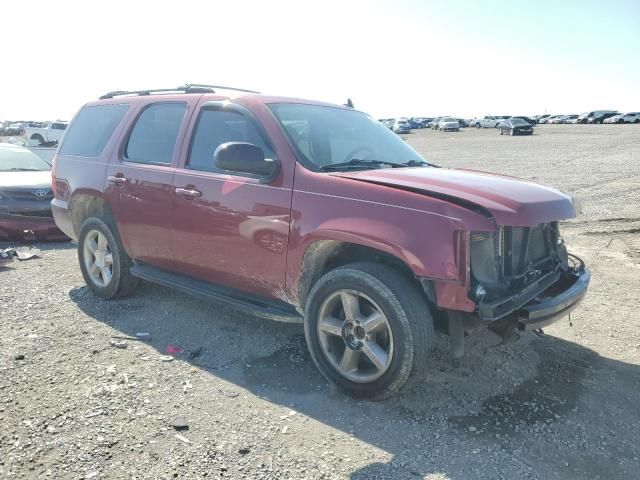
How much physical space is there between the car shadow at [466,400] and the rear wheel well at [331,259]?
678mm

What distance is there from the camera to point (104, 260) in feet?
17.3

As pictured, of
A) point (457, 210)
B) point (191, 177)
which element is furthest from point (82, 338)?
point (457, 210)

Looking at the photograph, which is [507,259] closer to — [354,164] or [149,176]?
[354,164]

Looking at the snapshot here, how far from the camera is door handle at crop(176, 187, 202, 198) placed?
4.18 m

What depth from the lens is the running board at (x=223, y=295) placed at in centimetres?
382

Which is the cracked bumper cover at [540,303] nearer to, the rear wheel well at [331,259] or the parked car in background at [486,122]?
the rear wheel well at [331,259]

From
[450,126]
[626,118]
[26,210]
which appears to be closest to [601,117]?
[626,118]

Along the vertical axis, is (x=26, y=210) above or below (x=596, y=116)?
below

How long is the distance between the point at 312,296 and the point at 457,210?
1128 millimetres

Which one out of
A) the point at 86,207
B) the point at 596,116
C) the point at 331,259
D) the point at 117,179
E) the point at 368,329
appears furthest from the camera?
the point at 596,116

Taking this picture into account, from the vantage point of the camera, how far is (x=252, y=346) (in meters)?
4.27

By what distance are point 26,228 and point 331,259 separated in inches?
244

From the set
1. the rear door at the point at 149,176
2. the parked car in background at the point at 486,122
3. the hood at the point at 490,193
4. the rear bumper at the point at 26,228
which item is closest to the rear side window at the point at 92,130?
the rear door at the point at 149,176

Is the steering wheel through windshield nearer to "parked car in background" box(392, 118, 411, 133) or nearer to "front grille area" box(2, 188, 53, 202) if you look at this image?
"front grille area" box(2, 188, 53, 202)
